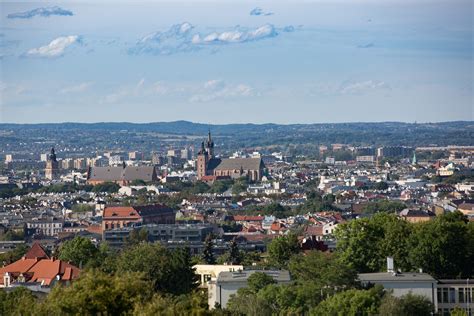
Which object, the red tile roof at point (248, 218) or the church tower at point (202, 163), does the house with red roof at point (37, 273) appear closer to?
the red tile roof at point (248, 218)

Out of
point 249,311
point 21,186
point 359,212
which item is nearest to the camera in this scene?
point 249,311

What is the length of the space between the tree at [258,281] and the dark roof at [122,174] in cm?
13480

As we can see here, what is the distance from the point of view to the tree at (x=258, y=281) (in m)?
43.2

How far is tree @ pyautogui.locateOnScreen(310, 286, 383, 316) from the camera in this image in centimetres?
3753

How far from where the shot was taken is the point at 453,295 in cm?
4441

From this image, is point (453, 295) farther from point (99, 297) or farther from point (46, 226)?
point (46, 226)

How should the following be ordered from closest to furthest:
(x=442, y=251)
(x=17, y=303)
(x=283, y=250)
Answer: (x=17, y=303)
(x=442, y=251)
(x=283, y=250)

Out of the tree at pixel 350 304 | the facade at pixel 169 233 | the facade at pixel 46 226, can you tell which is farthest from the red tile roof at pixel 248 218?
the tree at pixel 350 304

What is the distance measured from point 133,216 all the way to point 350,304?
2783 inches

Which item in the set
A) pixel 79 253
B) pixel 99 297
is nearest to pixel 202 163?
pixel 79 253

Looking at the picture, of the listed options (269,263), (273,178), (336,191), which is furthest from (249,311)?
(273,178)

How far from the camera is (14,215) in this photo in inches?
4631

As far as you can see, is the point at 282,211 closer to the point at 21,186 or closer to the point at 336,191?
the point at 336,191

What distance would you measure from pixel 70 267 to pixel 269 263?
28.9 ft
